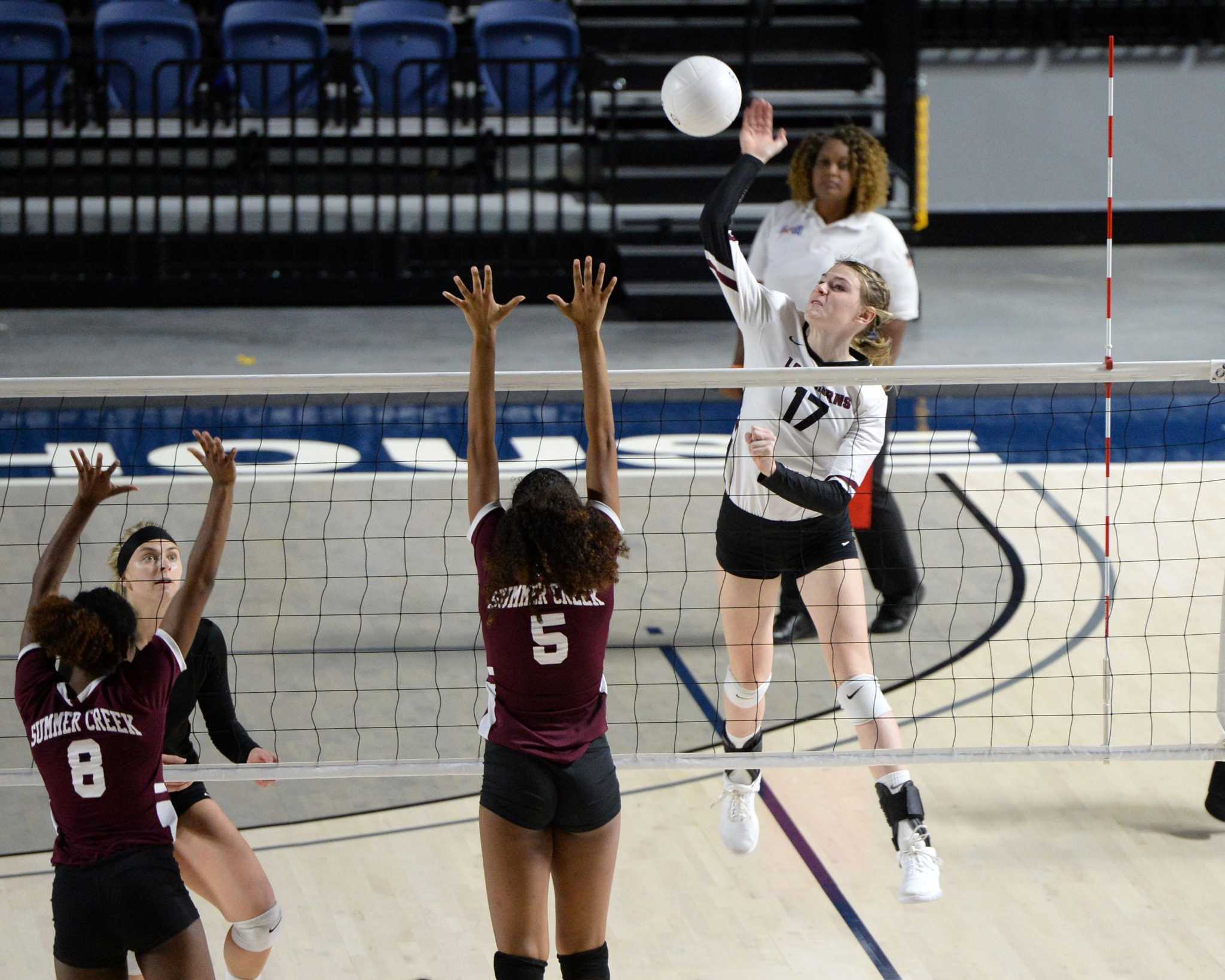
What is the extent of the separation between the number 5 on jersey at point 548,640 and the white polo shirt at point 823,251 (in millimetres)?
2741

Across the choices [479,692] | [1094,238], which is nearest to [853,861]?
[479,692]

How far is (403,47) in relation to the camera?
12.7 meters

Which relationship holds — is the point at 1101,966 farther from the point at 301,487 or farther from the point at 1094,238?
the point at 1094,238

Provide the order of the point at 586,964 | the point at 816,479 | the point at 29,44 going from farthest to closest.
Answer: the point at 29,44 < the point at 816,479 < the point at 586,964

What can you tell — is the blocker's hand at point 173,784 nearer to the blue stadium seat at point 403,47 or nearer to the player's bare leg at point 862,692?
the player's bare leg at point 862,692

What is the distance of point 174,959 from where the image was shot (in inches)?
127

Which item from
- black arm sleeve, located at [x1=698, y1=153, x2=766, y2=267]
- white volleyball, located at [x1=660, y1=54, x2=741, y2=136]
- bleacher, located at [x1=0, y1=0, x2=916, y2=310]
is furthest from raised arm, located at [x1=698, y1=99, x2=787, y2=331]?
bleacher, located at [x1=0, y1=0, x2=916, y2=310]

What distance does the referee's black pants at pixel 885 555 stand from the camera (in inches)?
247

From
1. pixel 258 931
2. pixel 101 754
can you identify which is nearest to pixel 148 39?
pixel 258 931

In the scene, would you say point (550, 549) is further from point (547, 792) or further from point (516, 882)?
point (516, 882)

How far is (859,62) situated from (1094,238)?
321 cm

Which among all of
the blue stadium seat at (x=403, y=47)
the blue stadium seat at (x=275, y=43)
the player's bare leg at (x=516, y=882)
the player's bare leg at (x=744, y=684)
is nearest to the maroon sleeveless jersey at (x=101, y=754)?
the player's bare leg at (x=516, y=882)

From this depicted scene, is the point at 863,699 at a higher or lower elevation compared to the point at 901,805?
higher

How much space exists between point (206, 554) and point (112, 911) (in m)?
0.80
